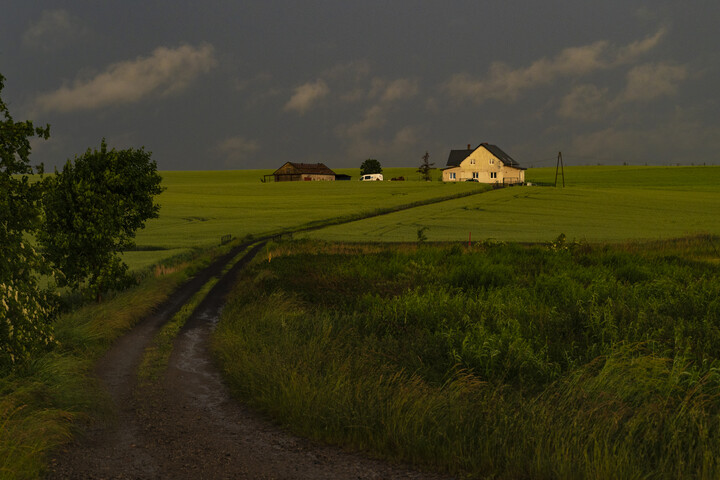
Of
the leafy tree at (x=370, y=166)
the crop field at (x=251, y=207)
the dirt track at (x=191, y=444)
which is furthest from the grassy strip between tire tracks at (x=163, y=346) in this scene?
the leafy tree at (x=370, y=166)

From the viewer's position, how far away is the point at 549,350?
12820 millimetres

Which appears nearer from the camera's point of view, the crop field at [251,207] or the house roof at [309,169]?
the crop field at [251,207]

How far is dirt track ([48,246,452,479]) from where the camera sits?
8.27 m

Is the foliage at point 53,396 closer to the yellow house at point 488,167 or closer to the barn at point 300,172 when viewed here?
the yellow house at point 488,167

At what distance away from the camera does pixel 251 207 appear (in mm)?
81000

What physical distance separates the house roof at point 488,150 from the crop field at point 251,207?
69.5ft

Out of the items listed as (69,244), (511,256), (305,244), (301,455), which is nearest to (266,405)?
(301,455)

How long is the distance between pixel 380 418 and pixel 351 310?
906 centimetres

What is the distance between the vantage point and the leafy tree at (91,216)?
22.6m

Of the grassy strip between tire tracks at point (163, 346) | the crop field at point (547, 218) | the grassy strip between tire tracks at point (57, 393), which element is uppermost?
the crop field at point (547, 218)

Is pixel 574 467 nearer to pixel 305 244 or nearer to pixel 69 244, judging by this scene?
pixel 69 244

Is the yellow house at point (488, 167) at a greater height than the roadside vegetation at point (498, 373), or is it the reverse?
the yellow house at point (488, 167)

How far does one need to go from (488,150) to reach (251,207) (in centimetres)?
6315

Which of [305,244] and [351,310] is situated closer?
[351,310]
